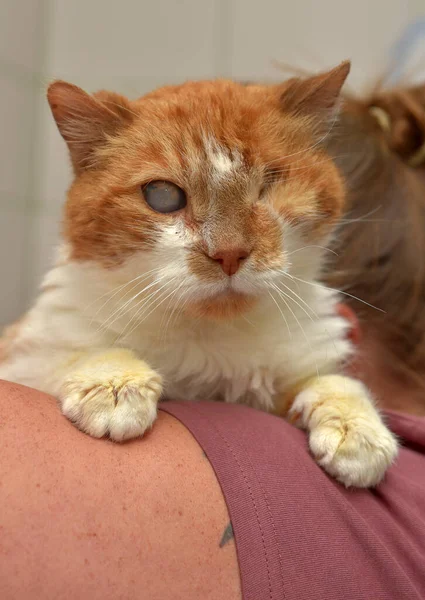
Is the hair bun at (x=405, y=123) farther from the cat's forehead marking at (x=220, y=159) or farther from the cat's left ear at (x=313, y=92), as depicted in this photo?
the cat's forehead marking at (x=220, y=159)

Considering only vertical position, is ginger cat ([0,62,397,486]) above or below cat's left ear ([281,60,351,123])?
below

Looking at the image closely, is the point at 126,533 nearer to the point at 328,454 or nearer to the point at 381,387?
the point at 328,454

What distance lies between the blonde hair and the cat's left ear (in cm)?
35

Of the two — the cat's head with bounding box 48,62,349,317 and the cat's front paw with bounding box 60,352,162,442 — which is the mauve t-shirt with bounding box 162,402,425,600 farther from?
the cat's head with bounding box 48,62,349,317

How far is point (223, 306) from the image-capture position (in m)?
0.99

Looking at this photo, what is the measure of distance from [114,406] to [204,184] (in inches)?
15.6

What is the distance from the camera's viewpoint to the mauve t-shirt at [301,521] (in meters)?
0.70

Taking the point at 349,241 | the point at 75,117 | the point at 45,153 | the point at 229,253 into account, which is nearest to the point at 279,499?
the point at 229,253

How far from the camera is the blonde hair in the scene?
151 centimetres

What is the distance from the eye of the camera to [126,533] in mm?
657

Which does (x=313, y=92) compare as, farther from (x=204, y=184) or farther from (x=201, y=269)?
(x=201, y=269)

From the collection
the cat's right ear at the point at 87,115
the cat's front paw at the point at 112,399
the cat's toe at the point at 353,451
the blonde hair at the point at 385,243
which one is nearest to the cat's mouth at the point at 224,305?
the cat's front paw at the point at 112,399

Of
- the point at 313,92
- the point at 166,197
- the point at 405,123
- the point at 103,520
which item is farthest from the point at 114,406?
the point at 405,123

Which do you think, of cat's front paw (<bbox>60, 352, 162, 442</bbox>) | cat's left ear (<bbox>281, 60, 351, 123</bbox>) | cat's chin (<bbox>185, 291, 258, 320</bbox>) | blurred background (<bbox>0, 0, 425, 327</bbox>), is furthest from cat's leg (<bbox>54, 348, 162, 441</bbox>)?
blurred background (<bbox>0, 0, 425, 327</bbox>)
